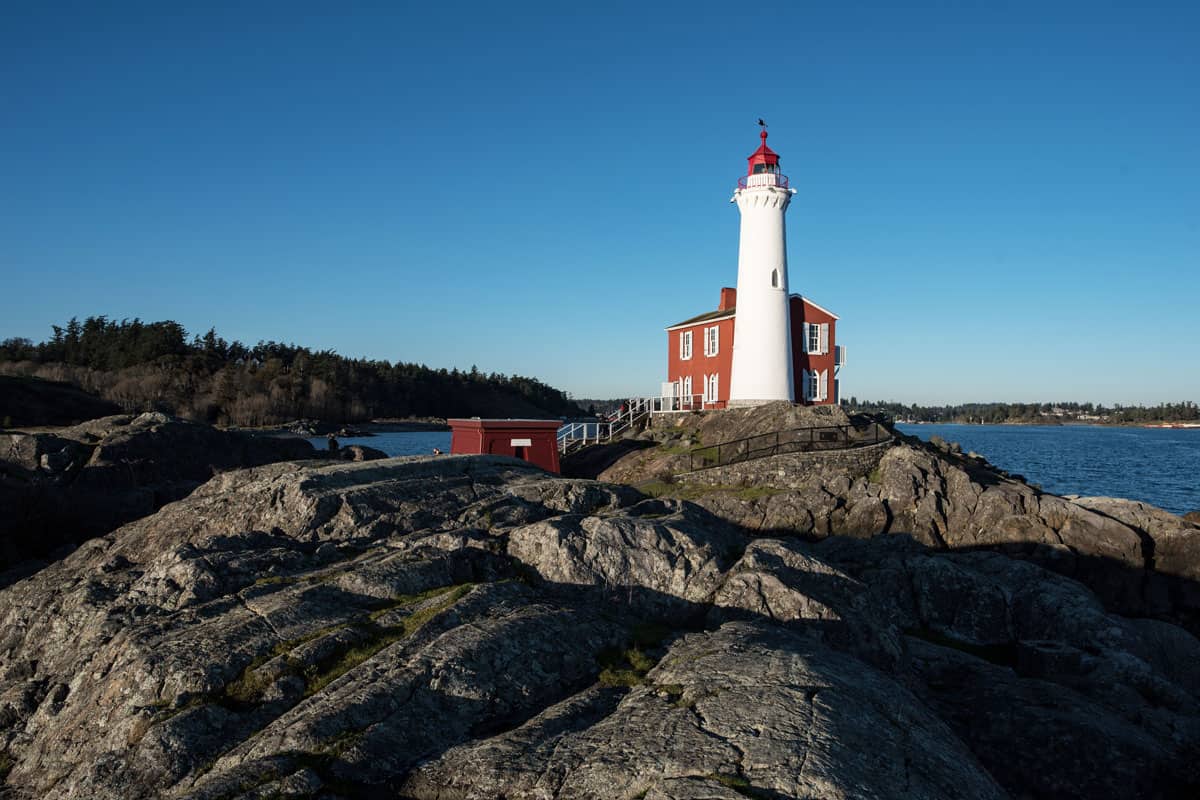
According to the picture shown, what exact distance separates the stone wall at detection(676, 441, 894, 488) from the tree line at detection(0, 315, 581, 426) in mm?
73084

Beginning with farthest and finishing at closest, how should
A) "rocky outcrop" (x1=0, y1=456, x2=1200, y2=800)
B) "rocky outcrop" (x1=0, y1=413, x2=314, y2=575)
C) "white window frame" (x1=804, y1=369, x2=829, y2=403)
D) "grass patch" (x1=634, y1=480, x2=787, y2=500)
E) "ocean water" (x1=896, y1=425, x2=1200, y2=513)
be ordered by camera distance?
"ocean water" (x1=896, y1=425, x2=1200, y2=513), "white window frame" (x1=804, y1=369, x2=829, y2=403), "grass patch" (x1=634, y1=480, x2=787, y2=500), "rocky outcrop" (x1=0, y1=413, x2=314, y2=575), "rocky outcrop" (x1=0, y1=456, x2=1200, y2=800)

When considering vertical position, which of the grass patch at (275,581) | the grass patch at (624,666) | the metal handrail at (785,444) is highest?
the metal handrail at (785,444)

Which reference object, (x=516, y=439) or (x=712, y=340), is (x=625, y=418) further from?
(x=516, y=439)

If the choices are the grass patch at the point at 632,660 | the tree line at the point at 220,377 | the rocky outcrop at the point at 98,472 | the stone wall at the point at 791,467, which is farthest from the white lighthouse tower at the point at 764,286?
the tree line at the point at 220,377

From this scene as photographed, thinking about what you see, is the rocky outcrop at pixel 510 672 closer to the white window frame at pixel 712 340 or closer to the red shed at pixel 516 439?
the red shed at pixel 516 439

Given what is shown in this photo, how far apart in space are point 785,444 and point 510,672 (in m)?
26.1

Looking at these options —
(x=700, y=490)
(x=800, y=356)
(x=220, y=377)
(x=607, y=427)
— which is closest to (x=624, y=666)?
(x=700, y=490)

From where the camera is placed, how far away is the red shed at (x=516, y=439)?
3397 cm

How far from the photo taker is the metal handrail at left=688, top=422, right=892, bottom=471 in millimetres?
31844

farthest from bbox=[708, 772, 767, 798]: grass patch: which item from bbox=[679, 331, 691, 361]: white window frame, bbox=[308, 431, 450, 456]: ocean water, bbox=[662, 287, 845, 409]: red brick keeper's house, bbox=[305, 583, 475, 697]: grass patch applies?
bbox=[308, 431, 450, 456]: ocean water

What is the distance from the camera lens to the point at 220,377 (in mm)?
110125

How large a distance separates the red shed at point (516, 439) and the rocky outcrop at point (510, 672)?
63.9 feet

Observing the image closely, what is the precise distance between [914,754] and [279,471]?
41.2ft

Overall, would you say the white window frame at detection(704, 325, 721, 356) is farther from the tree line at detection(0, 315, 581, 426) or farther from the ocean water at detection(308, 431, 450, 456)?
the tree line at detection(0, 315, 581, 426)
